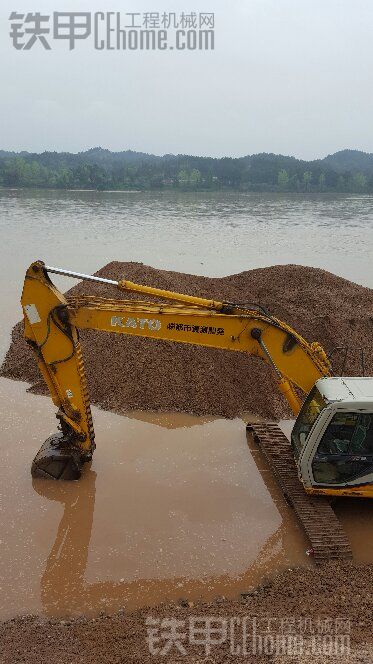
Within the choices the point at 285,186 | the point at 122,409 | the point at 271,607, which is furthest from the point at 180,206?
the point at 271,607

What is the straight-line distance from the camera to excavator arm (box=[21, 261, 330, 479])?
8.22m

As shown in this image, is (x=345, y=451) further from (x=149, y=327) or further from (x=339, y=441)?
(x=149, y=327)

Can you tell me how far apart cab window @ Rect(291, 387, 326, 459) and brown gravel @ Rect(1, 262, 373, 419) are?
3119 mm

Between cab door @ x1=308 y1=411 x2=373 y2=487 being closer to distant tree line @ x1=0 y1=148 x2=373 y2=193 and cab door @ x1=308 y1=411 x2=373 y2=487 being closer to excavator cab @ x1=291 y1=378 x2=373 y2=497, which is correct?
excavator cab @ x1=291 y1=378 x2=373 y2=497

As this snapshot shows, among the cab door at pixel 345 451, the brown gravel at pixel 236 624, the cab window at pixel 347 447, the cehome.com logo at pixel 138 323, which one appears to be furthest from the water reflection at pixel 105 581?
the cehome.com logo at pixel 138 323

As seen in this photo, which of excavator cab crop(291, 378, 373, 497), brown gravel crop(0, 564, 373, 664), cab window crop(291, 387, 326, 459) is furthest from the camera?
cab window crop(291, 387, 326, 459)

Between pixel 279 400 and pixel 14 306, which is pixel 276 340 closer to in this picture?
pixel 279 400

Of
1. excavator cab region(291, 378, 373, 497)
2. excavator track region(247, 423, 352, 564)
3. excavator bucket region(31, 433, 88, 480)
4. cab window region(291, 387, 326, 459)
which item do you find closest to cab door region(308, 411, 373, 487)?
excavator cab region(291, 378, 373, 497)

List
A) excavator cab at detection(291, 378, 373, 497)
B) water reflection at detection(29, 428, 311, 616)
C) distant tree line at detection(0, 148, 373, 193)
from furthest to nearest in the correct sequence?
distant tree line at detection(0, 148, 373, 193)
excavator cab at detection(291, 378, 373, 497)
water reflection at detection(29, 428, 311, 616)

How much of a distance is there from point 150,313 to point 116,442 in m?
3.67

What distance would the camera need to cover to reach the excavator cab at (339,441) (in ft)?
25.6

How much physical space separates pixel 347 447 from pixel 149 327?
3.68 m

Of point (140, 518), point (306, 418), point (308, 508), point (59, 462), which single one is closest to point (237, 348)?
point (306, 418)

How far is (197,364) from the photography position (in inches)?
500
